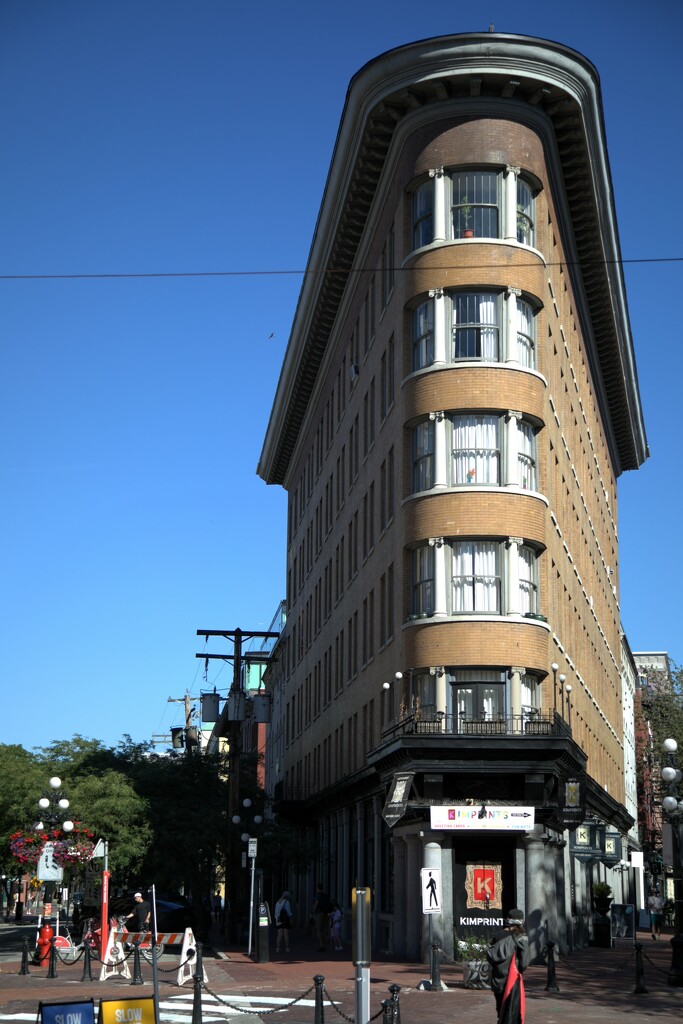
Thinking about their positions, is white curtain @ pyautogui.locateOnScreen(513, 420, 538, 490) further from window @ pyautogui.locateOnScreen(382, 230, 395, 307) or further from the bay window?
window @ pyautogui.locateOnScreen(382, 230, 395, 307)

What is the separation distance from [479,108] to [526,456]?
10.6 m

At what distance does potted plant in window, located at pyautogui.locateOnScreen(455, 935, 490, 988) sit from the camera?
2767cm

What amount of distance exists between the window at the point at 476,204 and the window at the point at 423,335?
7.57 feet

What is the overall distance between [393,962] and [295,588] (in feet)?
135

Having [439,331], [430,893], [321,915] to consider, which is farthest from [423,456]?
[321,915]

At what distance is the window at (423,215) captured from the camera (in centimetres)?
4012

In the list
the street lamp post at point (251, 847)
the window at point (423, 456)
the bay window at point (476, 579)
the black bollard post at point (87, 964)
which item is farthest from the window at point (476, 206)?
the black bollard post at point (87, 964)

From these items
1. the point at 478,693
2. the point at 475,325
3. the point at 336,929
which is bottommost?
the point at 336,929

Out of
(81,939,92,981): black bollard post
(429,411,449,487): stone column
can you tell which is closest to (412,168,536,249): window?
A: (429,411,449,487): stone column

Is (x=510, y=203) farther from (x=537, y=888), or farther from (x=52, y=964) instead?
(x=52, y=964)

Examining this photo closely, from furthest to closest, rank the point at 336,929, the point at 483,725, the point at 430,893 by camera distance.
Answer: the point at 336,929
the point at 483,725
the point at 430,893

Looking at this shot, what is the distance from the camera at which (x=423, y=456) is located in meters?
38.9

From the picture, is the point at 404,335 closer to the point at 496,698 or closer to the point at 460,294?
the point at 460,294

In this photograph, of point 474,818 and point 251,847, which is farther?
point 251,847
